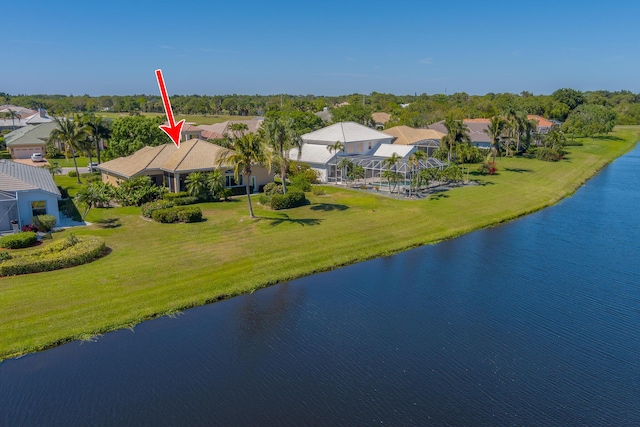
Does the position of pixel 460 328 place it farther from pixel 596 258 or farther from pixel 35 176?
pixel 35 176

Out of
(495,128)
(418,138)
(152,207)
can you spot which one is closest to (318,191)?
(152,207)

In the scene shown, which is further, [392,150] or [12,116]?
[12,116]

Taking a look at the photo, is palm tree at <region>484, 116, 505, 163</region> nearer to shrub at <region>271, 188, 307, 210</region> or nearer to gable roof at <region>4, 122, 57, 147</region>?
shrub at <region>271, 188, 307, 210</region>

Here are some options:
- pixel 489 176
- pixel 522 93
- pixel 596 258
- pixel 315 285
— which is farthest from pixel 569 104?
pixel 315 285

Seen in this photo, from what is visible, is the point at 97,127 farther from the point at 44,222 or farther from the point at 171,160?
the point at 44,222

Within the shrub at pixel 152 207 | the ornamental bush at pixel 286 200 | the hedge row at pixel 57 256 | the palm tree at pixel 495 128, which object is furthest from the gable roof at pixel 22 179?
the palm tree at pixel 495 128

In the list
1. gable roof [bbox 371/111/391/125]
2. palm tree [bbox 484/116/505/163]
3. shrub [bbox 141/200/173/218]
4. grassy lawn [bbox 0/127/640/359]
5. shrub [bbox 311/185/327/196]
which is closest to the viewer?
grassy lawn [bbox 0/127/640/359]

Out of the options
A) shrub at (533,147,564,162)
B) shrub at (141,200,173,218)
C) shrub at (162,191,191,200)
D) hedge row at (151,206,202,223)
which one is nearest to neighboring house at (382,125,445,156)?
shrub at (533,147,564,162)
